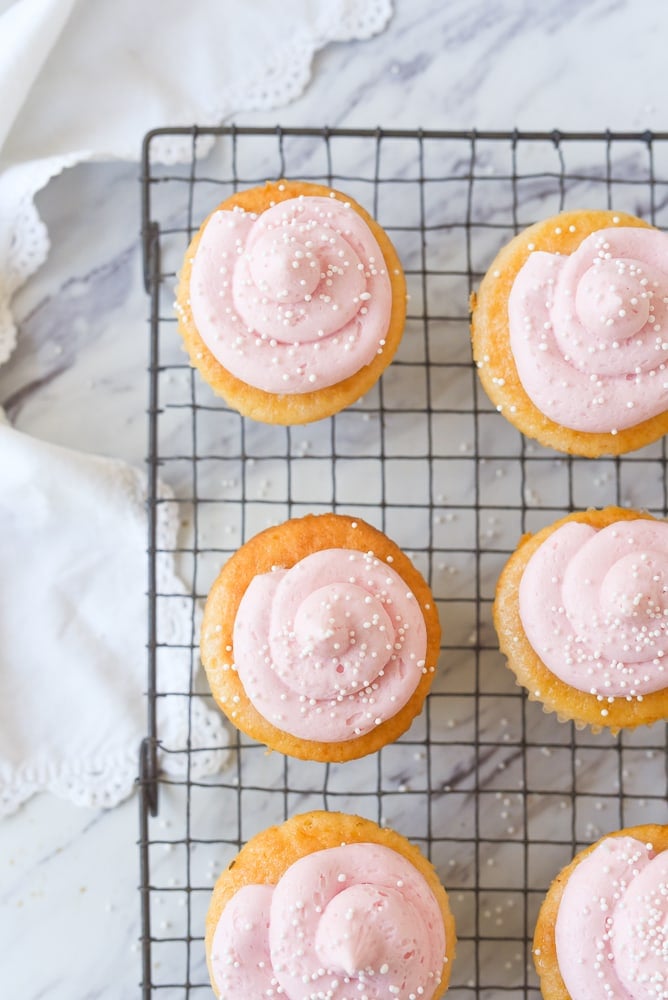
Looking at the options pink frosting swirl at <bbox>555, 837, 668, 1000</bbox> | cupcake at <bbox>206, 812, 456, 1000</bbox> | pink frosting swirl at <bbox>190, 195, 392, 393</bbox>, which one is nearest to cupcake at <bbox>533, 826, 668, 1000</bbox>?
pink frosting swirl at <bbox>555, 837, 668, 1000</bbox>

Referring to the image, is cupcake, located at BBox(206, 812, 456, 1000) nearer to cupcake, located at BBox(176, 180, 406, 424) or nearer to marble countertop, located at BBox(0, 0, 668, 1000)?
marble countertop, located at BBox(0, 0, 668, 1000)

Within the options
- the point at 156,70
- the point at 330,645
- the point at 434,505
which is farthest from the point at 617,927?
the point at 156,70

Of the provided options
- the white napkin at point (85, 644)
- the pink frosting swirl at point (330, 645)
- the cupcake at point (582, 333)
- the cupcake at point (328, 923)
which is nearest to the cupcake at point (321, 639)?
the pink frosting swirl at point (330, 645)

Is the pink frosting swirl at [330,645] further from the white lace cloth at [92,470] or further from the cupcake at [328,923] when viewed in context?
the white lace cloth at [92,470]

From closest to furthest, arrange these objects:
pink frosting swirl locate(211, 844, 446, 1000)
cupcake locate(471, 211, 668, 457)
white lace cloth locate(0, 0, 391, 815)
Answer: pink frosting swirl locate(211, 844, 446, 1000)
cupcake locate(471, 211, 668, 457)
white lace cloth locate(0, 0, 391, 815)

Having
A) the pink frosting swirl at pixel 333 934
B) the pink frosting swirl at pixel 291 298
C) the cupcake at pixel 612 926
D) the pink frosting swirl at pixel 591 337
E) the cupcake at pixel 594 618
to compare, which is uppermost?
the pink frosting swirl at pixel 291 298

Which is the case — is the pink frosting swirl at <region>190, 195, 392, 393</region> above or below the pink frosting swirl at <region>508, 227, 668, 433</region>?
above
